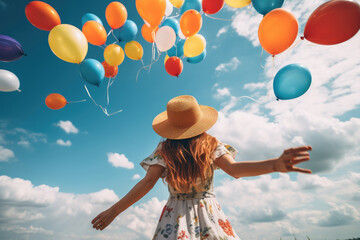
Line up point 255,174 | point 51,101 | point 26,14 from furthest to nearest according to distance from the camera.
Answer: point 51,101 → point 26,14 → point 255,174

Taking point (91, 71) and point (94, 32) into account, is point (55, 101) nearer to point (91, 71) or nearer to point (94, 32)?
point (91, 71)

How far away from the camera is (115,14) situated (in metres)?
3.91

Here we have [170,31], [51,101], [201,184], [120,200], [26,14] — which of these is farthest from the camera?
[51,101]

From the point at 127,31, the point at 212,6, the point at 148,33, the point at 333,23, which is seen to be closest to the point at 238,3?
the point at 212,6

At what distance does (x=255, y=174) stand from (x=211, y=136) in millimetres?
590

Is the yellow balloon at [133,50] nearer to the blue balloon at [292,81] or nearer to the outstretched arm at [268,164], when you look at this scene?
the blue balloon at [292,81]

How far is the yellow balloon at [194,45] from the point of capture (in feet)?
13.1

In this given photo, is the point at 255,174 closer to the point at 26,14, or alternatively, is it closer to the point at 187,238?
the point at 187,238

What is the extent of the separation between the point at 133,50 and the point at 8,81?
7.59ft

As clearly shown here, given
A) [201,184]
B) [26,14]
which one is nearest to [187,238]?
[201,184]

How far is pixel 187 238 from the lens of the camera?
5.30ft

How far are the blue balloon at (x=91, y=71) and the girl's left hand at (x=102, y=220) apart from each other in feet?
8.61

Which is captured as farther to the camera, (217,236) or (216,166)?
(216,166)

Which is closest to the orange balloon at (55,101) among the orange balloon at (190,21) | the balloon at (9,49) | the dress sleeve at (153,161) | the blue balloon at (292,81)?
the balloon at (9,49)
